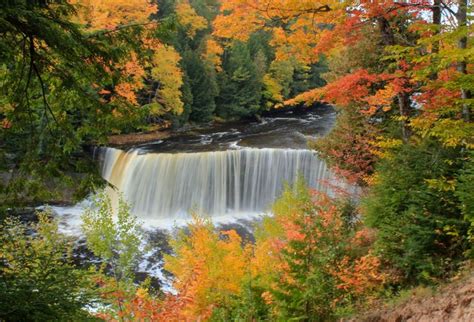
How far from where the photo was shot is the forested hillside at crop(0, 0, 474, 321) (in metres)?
3.90

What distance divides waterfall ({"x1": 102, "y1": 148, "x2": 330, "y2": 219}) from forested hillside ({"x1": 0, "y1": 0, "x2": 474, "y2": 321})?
696 centimetres

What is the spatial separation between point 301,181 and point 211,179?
8433 millimetres

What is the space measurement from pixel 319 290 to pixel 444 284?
1.73 metres

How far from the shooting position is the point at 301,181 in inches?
457

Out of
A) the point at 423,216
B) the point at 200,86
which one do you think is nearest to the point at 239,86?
the point at 200,86

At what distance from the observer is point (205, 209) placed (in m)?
19.1

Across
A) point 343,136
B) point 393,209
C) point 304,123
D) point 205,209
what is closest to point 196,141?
point 205,209

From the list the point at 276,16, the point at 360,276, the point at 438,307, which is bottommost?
the point at 360,276

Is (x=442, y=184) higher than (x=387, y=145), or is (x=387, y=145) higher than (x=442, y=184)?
(x=387, y=145)

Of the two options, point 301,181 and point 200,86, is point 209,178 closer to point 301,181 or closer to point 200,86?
point 301,181

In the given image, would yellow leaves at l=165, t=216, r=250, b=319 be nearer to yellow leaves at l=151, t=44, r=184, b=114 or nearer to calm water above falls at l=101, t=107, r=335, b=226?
calm water above falls at l=101, t=107, r=335, b=226

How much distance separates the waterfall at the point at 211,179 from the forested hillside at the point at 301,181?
6962mm

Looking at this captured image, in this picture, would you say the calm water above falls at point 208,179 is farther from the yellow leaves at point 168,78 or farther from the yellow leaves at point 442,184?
the yellow leaves at point 442,184

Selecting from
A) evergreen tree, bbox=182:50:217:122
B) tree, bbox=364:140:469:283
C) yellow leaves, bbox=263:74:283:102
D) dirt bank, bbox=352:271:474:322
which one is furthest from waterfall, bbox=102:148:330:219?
yellow leaves, bbox=263:74:283:102
